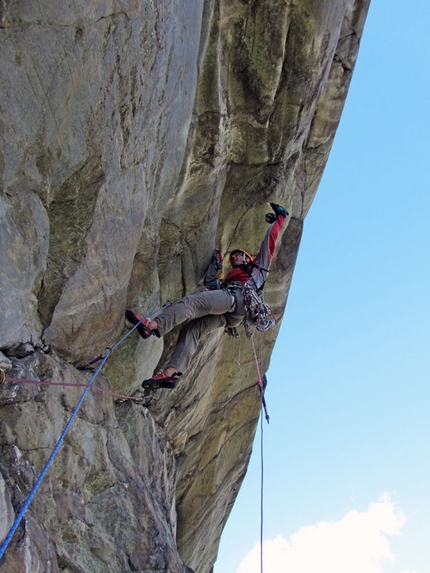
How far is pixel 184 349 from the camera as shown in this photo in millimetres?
6438

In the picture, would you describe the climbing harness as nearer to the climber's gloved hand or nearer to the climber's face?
the climber's face

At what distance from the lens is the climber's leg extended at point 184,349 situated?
578cm

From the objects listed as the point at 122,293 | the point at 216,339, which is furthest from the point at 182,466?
the point at 122,293

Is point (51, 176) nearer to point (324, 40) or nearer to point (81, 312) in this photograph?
point (81, 312)

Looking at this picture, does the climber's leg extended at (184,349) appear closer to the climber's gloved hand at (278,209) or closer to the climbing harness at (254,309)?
the climbing harness at (254,309)

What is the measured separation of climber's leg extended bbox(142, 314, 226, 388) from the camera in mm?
5777

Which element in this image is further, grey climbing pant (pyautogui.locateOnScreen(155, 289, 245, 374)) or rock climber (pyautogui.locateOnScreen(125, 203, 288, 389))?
grey climbing pant (pyautogui.locateOnScreen(155, 289, 245, 374))

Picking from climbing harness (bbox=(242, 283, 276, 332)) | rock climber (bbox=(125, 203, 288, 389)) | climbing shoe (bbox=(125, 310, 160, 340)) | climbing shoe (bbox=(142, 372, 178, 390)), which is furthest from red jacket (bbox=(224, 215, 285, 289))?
climbing shoe (bbox=(142, 372, 178, 390))

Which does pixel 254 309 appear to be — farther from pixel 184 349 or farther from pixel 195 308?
pixel 184 349

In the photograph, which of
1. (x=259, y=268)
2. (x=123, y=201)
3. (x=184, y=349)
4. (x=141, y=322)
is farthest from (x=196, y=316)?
(x=123, y=201)

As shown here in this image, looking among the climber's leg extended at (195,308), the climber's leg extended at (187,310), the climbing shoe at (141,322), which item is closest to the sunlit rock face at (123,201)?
the climbing shoe at (141,322)

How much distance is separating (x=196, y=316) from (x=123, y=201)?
6.21ft

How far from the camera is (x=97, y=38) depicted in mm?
4176

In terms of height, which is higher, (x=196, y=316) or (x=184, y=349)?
(x=196, y=316)
